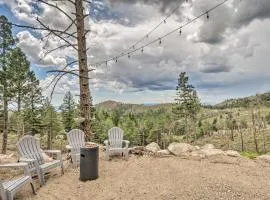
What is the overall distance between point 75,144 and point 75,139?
0.12 m

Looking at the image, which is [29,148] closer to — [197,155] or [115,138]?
[115,138]

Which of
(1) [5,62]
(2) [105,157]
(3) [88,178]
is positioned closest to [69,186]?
(3) [88,178]

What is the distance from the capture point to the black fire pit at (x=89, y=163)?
521cm

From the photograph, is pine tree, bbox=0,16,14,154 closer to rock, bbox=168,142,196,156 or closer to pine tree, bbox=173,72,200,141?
rock, bbox=168,142,196,156

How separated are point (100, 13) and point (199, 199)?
6383mm

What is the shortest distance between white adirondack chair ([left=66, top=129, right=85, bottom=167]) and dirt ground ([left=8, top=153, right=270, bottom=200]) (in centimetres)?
24

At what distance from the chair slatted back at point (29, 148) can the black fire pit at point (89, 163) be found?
867 mm

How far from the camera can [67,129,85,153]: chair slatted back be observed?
20.9ft

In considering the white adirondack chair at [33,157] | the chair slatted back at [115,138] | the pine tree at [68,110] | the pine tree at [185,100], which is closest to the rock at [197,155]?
the chair slatted back at [115,138]

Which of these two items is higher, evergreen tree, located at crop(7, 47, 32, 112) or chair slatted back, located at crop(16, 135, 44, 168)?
evergreen tree, located at crop(7, 47, 32, 112)

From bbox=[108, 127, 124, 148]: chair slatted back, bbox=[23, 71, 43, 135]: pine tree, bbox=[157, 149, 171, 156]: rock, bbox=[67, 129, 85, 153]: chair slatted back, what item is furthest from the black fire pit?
bbox=[23, 71, 43, 135]: pine tree

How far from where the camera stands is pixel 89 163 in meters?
5.24

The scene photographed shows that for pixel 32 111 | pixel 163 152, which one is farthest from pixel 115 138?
pixel 32 111

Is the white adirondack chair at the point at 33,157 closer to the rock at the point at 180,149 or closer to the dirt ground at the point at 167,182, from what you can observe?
the dirt ground at the point at 167,182
